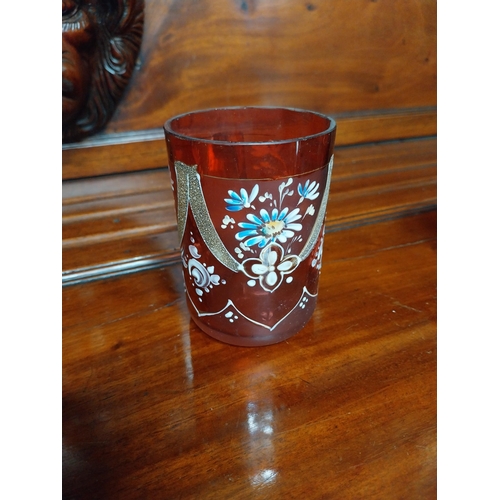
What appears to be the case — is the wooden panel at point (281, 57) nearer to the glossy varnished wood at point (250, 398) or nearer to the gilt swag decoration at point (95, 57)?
the gilt swag decoration at point (95, 57)

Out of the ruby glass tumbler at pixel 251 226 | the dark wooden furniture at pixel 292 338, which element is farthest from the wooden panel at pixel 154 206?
the ruby glass tumbler at pixel 251 226

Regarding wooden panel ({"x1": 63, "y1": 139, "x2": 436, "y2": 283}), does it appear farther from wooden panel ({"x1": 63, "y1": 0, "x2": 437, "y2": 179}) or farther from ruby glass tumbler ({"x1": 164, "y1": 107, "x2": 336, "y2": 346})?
ruby glass tumbler ({"x1": 164, "y1": 107, "x2": 336, "y2": 346})

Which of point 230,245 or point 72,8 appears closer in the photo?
point 230,245

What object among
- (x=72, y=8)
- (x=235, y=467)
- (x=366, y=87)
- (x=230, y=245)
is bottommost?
(x=235, y=467)

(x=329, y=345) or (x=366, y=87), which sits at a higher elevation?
(x=366, y=87)

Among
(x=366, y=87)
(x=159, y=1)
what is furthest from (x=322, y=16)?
(x=159, y=1)

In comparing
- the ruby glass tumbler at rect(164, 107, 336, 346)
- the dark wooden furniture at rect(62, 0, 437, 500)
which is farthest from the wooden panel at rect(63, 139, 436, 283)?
the ruby glass tumbler at rect(164, 107, 336, 346)

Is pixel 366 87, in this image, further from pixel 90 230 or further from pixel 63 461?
pixel 63 461

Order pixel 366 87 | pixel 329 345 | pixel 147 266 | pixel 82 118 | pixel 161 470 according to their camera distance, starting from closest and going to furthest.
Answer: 1. pixel 161 470
2. pixel 329 345
3. pixel 147 266
4. pixel 82 118
5. pixel 366 87
